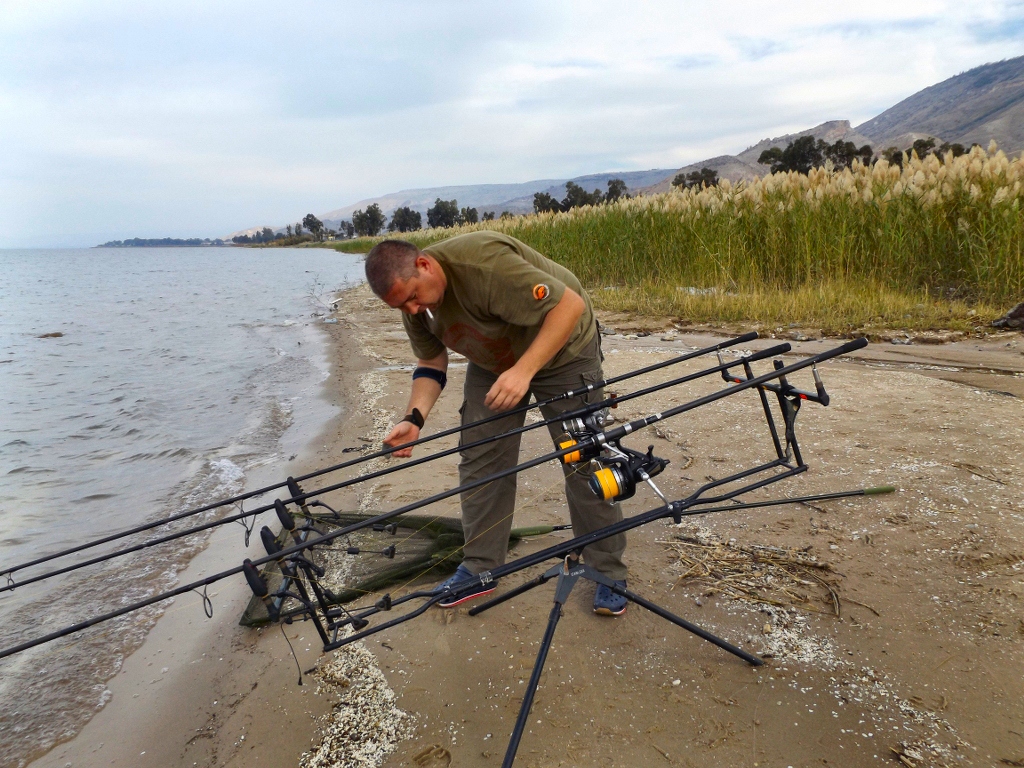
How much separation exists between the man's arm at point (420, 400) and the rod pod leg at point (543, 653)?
0.83 m

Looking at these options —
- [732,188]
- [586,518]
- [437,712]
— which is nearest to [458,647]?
[437,712]

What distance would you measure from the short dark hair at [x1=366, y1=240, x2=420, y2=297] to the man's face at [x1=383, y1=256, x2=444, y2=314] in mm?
20

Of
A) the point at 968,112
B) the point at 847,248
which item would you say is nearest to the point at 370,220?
the point at 847,248

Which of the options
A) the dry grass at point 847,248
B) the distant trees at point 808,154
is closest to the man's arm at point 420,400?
the dry grass at point 847,248

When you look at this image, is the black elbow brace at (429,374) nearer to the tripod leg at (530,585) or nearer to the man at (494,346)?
the man at (494,346)

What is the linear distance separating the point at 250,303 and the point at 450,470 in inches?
709

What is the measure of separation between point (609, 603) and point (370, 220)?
75.1m

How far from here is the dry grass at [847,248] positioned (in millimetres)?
7090

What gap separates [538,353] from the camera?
7.27ft

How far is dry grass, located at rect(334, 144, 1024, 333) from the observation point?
7090 millimetres

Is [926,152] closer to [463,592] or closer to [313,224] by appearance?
[463,592]

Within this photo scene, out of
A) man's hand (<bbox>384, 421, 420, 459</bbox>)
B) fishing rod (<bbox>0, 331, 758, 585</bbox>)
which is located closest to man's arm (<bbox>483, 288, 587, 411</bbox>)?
fishing rod (<bbox>0, 331, 758, 585</bbox>)

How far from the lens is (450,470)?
4.33 meters

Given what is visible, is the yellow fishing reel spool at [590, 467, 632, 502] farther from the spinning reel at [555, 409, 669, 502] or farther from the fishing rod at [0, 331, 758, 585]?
the fishing rod at [0, 331, 758, 585]
